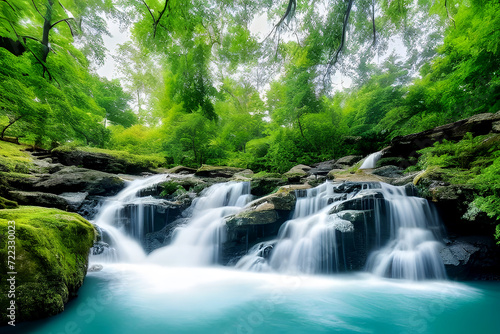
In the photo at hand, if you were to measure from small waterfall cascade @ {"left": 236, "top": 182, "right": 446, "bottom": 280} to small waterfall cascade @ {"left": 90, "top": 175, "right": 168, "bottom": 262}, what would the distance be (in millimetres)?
3506

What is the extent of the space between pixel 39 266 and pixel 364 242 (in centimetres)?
606

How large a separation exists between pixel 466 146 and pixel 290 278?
228 inches

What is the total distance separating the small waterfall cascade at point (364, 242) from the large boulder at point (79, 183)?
7.71 m

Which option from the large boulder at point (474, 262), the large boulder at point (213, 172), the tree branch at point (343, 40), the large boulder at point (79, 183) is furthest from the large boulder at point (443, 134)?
the large boulder at point (79, 183)

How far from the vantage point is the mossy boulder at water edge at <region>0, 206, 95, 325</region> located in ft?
7.48

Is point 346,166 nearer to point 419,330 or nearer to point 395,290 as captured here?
point 395,290

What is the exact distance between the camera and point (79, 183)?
9.02 metres

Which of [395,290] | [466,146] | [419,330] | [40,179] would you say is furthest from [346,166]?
[40,179]

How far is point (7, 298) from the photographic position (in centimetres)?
219

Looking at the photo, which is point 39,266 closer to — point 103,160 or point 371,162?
point 103,160

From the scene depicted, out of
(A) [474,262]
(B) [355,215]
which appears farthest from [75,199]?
(A) [474,262]

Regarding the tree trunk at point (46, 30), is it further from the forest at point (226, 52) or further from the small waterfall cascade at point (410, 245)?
the small waterfall cascade at point (410, 245)

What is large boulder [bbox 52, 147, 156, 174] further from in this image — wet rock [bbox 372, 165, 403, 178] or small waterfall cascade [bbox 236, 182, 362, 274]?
wet rock [bbox 372, 165, 403, 178]

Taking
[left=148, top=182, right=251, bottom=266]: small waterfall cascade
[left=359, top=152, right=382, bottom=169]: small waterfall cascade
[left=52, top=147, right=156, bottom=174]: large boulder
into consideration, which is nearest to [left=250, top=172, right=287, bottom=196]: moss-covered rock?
[left=148, top=182, right=251, bottom=266]: small waterfall cascade
